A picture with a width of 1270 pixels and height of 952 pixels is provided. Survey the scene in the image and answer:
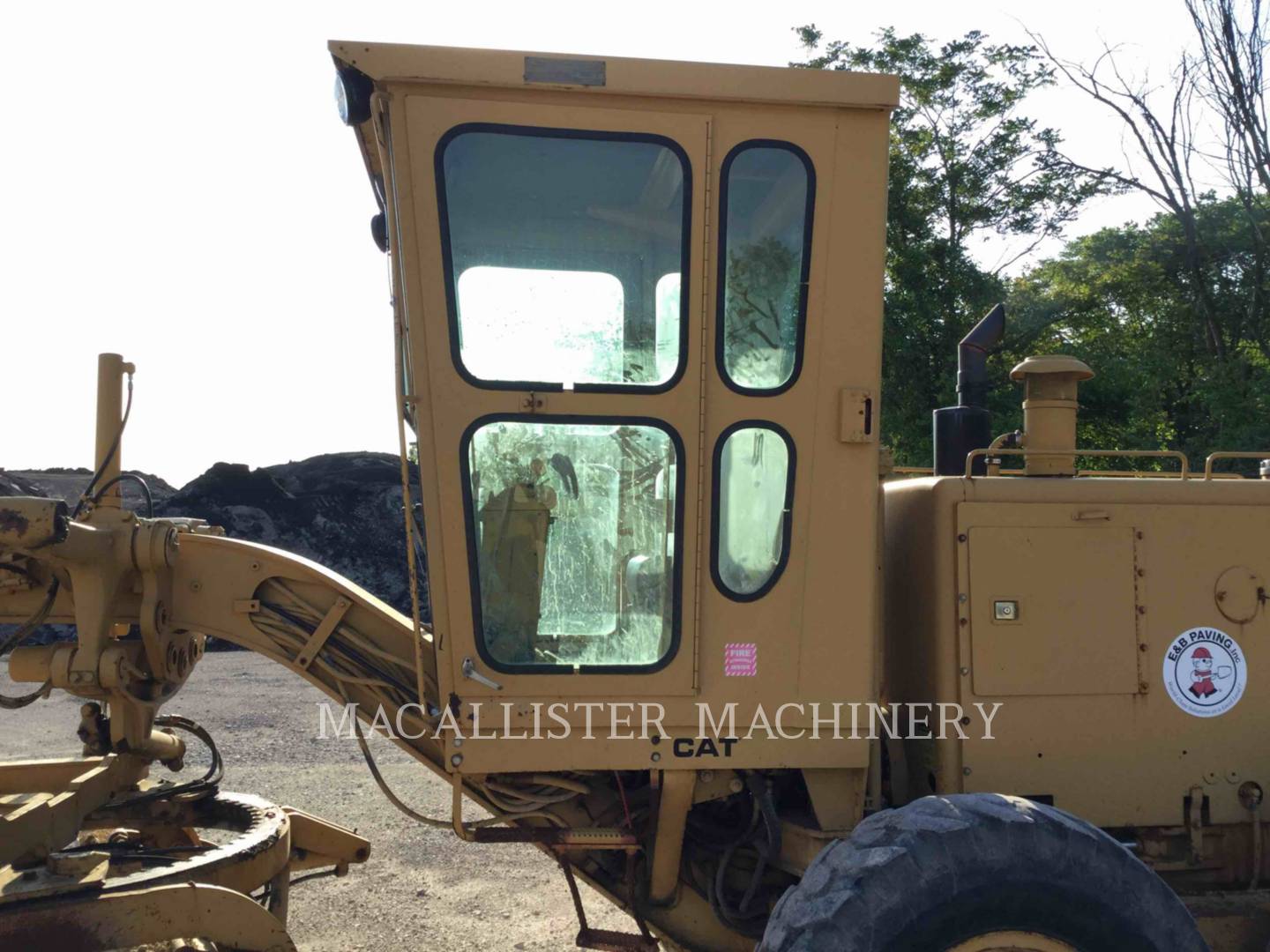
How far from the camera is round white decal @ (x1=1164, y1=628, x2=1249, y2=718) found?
346 centimetres

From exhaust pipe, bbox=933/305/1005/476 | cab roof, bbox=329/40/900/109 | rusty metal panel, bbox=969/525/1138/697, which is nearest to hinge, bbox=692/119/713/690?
cab roof, bbox=329/40/900/109

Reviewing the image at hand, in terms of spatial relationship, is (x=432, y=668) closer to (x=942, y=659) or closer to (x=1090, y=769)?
(x=942, y=659)

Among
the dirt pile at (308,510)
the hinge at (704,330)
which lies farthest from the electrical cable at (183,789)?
the dirt pile at (308,510)

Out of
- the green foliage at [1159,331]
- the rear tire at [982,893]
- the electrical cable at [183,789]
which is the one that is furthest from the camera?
the green foliage at [1159,331]

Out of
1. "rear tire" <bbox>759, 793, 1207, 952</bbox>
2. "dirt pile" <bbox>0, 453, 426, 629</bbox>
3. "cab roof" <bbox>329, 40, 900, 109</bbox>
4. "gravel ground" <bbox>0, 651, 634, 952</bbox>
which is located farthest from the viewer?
"dirt pile" <bbox>0, 453, 426, 629</bbox>

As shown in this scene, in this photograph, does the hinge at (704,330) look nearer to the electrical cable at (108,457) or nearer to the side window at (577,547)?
the side window at (577,547)

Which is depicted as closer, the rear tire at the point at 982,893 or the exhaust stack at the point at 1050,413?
the rear tire at the point at 982,893

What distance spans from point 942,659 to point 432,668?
4.97 ft

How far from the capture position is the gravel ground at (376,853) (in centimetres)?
532

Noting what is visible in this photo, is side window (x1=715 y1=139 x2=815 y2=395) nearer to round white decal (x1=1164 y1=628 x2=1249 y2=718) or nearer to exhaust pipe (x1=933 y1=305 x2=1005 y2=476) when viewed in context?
exhaust pipe (x1=933 y1=305 x2=1005 y2=476)

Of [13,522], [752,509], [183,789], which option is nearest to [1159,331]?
[752,509]

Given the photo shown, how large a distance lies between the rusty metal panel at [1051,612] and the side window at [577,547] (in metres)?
0.96

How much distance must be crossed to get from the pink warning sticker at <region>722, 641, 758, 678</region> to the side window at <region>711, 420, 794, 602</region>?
0.43 ft

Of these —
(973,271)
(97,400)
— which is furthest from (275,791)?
(973,271)
